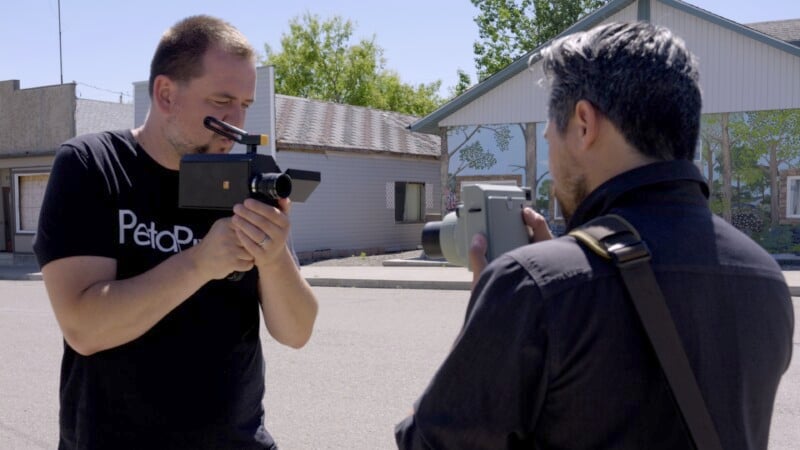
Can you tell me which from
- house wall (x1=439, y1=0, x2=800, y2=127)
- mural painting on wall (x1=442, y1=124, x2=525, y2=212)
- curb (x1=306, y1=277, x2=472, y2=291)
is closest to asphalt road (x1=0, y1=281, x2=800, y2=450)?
curb (x1=306, y1=277, x2=472, y2=291)

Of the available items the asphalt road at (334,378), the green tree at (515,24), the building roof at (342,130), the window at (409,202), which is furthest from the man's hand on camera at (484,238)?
the green tree at (515,24)

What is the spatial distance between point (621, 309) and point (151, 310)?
110 centimetres

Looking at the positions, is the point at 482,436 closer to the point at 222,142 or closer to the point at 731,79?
the point at 222,142

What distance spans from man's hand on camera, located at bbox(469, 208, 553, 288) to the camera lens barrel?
44 cm

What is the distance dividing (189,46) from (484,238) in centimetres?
93

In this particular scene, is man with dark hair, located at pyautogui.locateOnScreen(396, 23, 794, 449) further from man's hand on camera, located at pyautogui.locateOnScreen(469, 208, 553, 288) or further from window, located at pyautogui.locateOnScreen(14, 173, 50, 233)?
window, located at pyautogui.locateOnScreen(14, 173, 50, 233)

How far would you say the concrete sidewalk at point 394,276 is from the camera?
48.9 feet

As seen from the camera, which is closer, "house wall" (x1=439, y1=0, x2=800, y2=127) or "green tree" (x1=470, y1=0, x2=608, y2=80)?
"house wall" (x1=439, y1=0, x2=800, y2=127)

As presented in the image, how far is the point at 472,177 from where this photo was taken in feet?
64.9

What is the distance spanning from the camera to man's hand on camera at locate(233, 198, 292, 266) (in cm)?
181

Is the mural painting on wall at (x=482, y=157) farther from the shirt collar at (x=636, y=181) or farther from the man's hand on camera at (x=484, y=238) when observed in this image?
the shirt collar at (x=636, y=181)

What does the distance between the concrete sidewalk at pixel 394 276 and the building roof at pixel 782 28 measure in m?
9.58

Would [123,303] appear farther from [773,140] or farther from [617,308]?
[773,140]

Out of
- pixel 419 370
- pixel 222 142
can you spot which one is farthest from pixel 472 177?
pixel 222 142
